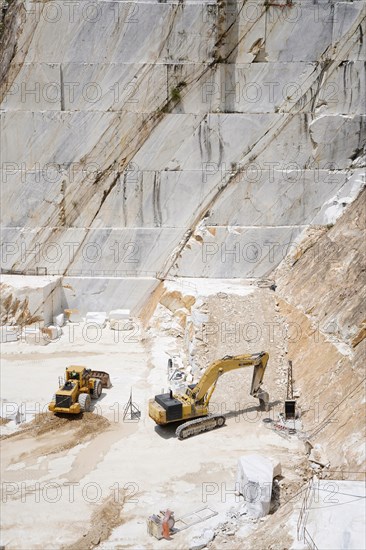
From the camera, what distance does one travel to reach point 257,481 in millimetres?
8922

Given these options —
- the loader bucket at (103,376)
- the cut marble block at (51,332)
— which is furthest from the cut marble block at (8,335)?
the loader bucket at (103,376)

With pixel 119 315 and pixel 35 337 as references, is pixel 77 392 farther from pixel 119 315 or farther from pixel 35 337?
pixel 119 315

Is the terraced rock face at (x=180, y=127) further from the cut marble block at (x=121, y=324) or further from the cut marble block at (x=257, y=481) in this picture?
the cut marble block at (x=257, y=481)

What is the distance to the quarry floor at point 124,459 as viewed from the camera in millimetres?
8742

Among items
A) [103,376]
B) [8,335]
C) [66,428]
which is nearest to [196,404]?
[66,428]

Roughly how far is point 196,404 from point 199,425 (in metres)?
0.45

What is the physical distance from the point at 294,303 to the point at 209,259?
4.65 metres

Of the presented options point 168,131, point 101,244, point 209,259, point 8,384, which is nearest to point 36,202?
point 101,244

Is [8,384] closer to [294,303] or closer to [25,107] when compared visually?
[294,303]

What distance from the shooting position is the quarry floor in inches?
344

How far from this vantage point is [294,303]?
16266 mm

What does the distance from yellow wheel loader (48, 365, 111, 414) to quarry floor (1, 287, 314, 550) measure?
1.00 feet

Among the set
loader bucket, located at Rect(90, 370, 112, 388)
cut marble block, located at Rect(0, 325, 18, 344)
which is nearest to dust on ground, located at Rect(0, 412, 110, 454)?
loader bucket, located at Rect(90, 370, 112, 388)

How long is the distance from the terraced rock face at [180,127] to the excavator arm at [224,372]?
26.0 feet
